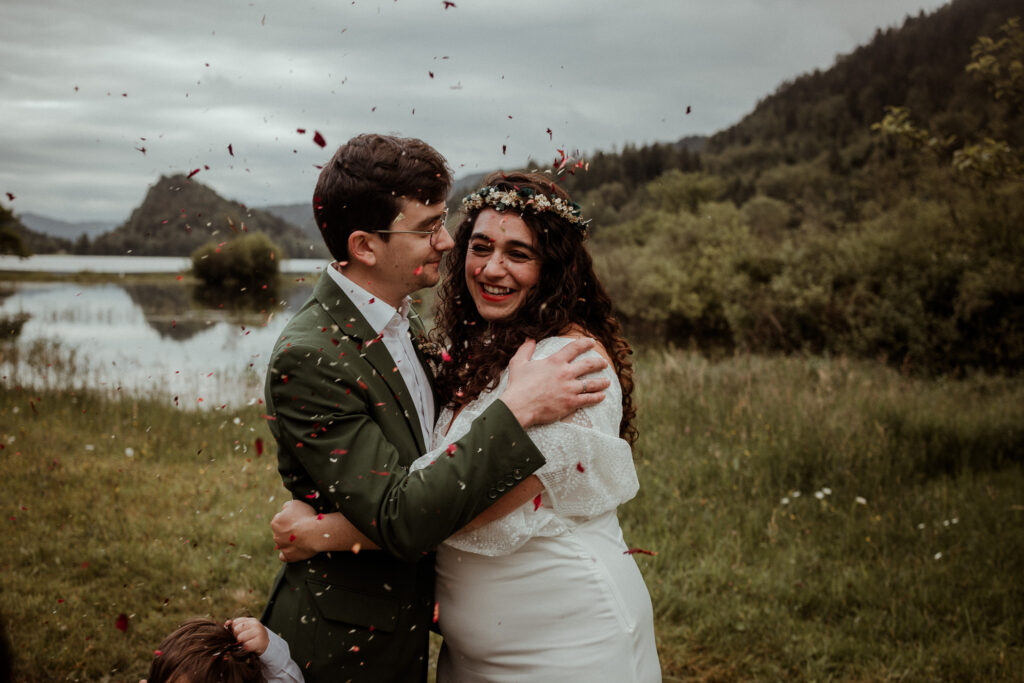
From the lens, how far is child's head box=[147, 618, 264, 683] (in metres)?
2.46

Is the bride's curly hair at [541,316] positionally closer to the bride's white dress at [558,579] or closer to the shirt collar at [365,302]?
the bride's white dress at [558,579]

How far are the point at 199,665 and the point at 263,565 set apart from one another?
3.85 metres

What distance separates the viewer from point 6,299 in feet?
75.2

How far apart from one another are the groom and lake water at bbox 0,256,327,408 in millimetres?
313

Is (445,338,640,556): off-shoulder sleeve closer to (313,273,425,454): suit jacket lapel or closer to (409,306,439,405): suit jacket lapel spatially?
(313,273,425,454): suit jacket lapel

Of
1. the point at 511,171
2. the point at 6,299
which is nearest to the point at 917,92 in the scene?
the point at 6,299

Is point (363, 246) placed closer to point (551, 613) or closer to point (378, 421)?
point (378, 421)

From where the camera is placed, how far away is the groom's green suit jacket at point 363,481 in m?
2.32

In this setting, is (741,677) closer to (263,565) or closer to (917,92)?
(263,565)

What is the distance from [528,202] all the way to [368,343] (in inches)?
35.5

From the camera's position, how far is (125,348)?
727 inches

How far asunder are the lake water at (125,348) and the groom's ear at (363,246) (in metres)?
0.19

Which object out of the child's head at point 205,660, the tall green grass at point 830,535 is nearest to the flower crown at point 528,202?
the child's head at point 205,660

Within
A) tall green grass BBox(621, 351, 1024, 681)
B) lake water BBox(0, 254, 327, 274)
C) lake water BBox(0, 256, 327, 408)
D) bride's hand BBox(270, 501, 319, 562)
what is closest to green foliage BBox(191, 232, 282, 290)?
lake water BBox(0, 254, 327, 274)
